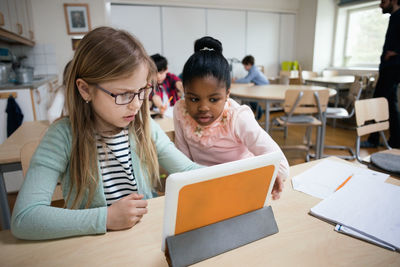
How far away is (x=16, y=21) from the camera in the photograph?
329 cm

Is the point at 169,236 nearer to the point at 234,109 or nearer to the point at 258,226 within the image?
the point at 258,226

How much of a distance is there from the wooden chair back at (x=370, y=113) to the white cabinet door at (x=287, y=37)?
4679 millimetres

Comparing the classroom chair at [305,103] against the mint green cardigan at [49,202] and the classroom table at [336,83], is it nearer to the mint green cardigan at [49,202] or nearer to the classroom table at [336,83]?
the classroom table at [336,83]

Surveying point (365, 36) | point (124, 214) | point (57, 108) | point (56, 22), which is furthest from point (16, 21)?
point (365, 36)

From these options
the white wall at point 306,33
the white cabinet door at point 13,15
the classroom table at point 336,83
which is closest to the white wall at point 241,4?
the white wall at point 306,33

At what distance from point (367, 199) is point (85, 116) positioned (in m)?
0.84

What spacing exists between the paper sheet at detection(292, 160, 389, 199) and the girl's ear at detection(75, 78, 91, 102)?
2.22ft

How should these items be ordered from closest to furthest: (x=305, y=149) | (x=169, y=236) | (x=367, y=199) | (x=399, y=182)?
(x=169, y=236) < (x=367, y=199) < (x=399, y=182) < (x=305, y=149)

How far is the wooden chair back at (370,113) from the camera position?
1.65 metres

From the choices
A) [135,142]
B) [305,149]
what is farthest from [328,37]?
[135,142]

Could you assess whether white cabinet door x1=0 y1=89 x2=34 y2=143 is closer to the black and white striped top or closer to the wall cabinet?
the wall cabinet

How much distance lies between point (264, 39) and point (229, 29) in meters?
0.91

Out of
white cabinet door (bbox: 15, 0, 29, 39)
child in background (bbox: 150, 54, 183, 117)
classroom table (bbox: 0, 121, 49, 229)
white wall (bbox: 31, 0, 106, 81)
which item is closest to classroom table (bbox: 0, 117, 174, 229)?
classroom table (bbox: 0, 121, 49, 229)

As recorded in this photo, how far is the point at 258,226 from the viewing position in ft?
1.85
